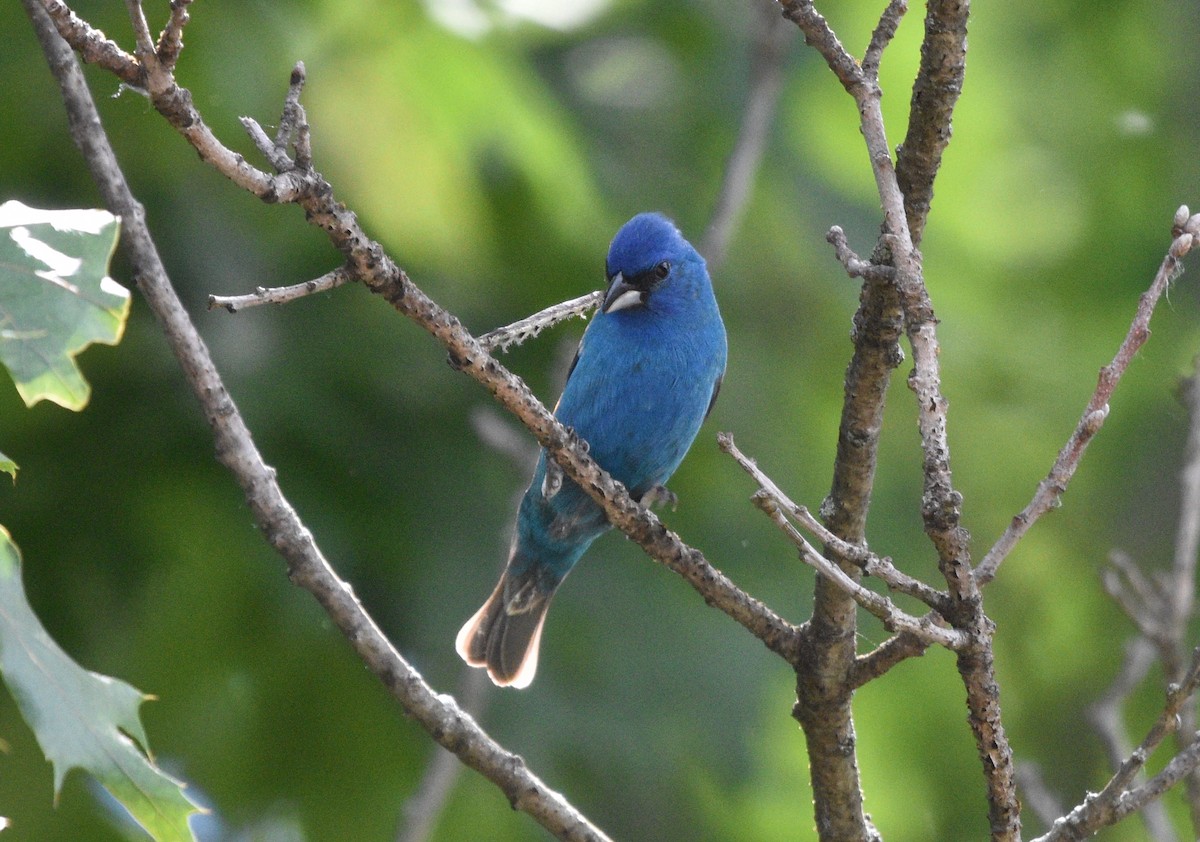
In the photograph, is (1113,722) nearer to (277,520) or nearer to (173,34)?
(277,520)

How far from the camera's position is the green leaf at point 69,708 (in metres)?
1.65

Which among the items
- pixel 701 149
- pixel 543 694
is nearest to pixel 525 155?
pixel 701 149

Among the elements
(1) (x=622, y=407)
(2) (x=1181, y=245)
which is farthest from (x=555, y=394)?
(2) (x=1181, y=245)

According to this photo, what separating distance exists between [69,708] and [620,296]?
3.34 m

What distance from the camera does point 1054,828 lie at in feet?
8.83

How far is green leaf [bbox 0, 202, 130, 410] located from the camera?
163 centimetres

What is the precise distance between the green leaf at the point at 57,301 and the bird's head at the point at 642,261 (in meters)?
3.25

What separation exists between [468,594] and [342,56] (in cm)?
216


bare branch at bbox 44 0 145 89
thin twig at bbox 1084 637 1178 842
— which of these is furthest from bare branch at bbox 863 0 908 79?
thin twig at bbox 1084 637 1178 842

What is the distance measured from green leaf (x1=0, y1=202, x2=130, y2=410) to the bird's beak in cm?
316

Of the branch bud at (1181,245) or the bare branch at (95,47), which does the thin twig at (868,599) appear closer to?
the branch bud at (1181,245)

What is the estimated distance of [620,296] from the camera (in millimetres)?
4863

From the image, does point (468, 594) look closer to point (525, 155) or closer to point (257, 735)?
point (257, 735)

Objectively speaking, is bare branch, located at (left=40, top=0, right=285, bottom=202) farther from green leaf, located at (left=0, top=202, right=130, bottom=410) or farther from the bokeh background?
the bokeh background
